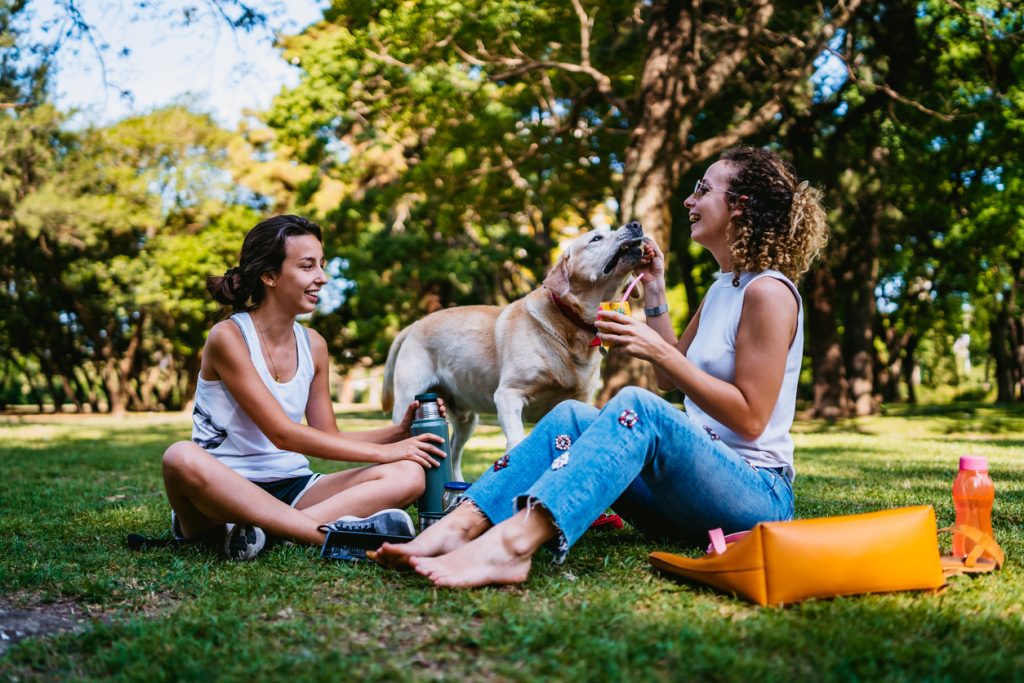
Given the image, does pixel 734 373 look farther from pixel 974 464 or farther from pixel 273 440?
pixel 273 440

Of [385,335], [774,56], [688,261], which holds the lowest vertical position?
[385,335]

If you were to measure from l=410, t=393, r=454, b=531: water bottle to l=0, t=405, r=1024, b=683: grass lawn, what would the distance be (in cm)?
67

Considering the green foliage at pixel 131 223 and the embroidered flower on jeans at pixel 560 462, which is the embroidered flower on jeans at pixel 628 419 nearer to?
the embroidered flower on jeans at pixel 560 462

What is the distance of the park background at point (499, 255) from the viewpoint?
2574 millimetres

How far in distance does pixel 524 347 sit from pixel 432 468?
1929mm

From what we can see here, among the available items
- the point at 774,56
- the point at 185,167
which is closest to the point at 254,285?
the point at 774,56

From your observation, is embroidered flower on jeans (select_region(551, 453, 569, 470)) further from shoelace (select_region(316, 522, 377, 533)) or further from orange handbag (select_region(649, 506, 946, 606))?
shoelace (select_region(316, 522, 377, 533))

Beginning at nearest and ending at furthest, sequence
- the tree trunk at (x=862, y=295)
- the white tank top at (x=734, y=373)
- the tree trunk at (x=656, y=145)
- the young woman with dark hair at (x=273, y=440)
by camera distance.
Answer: the white tank top at (x=734, y=373) → the young woman with dark hair at (x=273, y=440) → the tree trunk at (x=656, y=145) → the tree trunk at (x=862, y=295)

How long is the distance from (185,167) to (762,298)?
30.3 metres

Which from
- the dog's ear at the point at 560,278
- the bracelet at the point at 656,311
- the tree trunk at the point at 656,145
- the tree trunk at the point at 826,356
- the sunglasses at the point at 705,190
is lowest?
the tree trunk at the point at 826,356

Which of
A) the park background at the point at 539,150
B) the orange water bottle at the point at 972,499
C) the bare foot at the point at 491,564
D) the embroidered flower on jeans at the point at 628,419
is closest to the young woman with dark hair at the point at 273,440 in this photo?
the bare foot at the point at 491,564

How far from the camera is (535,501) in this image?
3055mm

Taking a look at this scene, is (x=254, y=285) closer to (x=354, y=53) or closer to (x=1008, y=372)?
(x=354, y=53)

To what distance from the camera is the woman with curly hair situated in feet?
10.1
